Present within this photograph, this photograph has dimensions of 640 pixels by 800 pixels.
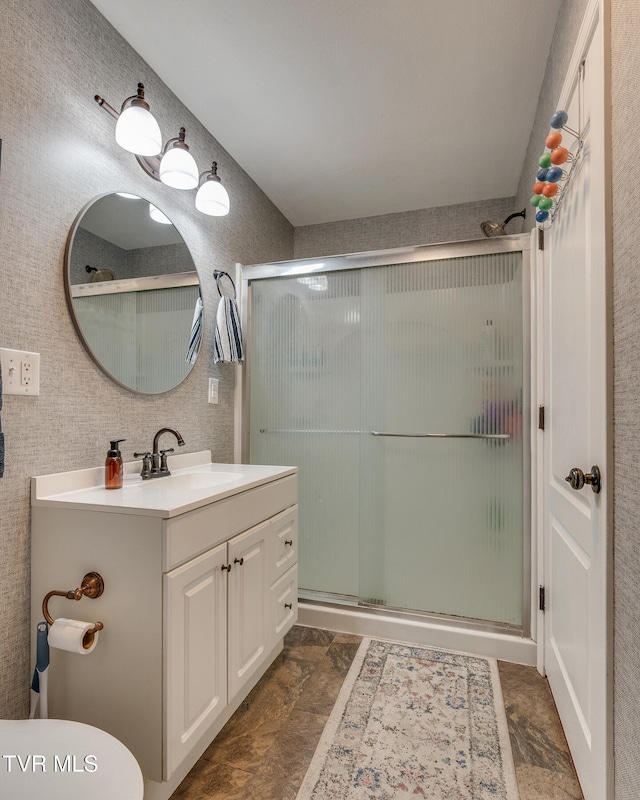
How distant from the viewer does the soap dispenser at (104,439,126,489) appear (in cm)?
146

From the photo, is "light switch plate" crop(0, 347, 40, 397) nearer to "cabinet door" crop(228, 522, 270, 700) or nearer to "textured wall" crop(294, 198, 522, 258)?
"cabinet door" crop(228, 522, 270, 700)

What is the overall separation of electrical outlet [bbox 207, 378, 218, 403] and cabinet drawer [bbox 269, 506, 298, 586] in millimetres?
706

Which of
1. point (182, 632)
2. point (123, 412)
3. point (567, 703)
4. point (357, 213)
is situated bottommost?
point (567, 703)

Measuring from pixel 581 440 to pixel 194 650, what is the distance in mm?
1268

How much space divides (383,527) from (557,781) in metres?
1.11

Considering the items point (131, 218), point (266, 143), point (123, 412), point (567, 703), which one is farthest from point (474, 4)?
point (567, 703)

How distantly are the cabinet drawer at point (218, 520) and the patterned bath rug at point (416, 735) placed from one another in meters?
0.76

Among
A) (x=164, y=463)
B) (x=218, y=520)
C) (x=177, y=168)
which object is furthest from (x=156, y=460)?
(x=177, y=168)

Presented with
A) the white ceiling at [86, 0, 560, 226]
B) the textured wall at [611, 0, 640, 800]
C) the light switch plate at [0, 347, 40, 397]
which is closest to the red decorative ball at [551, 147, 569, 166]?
the textured wall at [611, 0, 640, 800]

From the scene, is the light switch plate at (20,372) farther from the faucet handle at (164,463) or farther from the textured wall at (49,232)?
the faucet handle at (164,463)

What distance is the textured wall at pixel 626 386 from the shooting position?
2.83ft

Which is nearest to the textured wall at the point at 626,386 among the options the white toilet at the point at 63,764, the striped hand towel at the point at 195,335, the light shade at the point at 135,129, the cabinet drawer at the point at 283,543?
the white toilet at the point at 63,764

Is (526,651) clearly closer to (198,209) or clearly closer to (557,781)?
(557,781)

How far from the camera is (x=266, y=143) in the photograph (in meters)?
2.27
